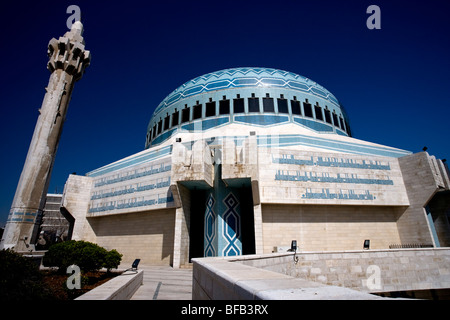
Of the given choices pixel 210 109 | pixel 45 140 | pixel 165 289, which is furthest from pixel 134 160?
pixel 165 289

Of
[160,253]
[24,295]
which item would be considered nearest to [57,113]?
[160,253]

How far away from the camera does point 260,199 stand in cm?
1263

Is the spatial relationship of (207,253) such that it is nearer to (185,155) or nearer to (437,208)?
(185,155)

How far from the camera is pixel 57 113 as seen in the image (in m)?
15.7

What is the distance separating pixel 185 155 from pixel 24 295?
9976 mm

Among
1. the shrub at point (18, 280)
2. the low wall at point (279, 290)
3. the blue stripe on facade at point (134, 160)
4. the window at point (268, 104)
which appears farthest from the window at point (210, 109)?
the low wall at point (279, 290)

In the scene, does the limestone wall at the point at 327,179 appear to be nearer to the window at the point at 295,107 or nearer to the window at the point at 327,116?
the window at the point at 295,107

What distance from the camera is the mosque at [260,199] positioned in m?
12.9

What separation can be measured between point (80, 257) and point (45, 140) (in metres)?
10.4

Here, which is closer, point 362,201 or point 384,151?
point 362,201

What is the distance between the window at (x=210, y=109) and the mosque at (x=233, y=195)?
287 cm

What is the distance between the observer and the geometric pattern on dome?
72.3 ft

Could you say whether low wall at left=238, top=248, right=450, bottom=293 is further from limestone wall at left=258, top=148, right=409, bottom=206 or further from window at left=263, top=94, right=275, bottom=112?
window at left=263, top=94, right=275, bottom=112

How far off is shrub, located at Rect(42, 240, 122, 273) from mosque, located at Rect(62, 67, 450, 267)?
203 inches
